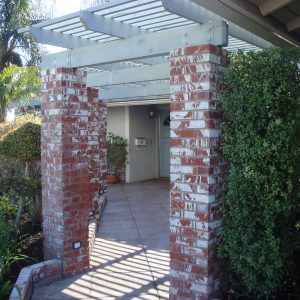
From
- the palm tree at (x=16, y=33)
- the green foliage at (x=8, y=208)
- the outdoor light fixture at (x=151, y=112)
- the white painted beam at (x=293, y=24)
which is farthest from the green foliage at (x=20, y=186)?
the palm tree at (x=16, y=33)

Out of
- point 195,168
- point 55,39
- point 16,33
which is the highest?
point 16,33

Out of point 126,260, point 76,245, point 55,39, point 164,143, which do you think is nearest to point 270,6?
point 55,39

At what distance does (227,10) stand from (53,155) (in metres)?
2.43

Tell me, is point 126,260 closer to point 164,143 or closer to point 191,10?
point 191,10

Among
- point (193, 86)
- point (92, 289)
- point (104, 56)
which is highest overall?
point (104, 56)

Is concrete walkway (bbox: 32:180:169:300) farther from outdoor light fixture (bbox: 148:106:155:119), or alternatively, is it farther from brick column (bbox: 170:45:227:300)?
outdoor light fixture (bbox: 148:106:155:119)

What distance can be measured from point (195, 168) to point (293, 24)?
2.12 m

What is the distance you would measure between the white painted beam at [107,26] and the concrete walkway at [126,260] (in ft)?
8.63

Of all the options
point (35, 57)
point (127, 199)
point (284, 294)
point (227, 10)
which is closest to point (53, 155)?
point (227, 10)

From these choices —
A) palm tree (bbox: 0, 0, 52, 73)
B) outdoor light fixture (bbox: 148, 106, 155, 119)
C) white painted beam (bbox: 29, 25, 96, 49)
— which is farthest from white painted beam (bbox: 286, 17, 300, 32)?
palm tree (bbox: 0, 0, 52, 73)

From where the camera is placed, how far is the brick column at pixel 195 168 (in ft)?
10.5

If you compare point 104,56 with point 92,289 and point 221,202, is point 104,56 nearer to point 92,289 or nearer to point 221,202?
point 221,202

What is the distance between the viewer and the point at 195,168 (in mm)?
3264

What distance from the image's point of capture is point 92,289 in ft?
13.8
